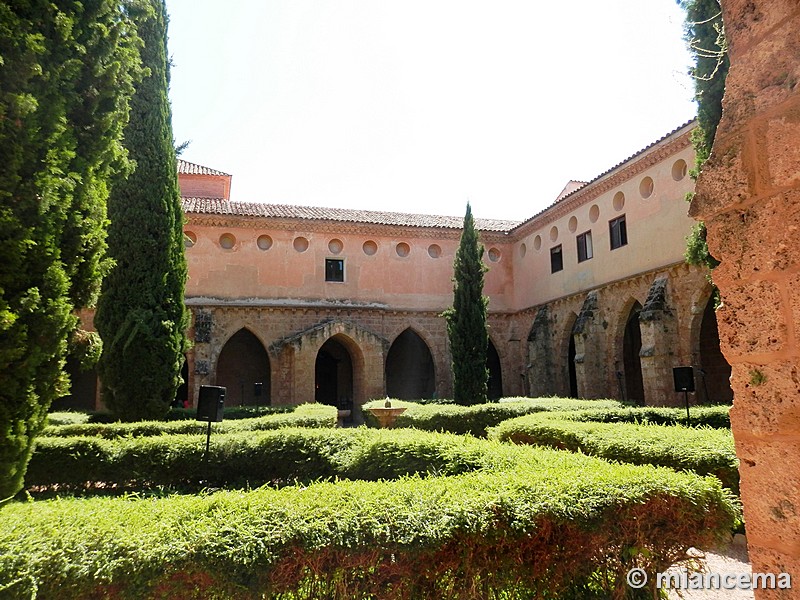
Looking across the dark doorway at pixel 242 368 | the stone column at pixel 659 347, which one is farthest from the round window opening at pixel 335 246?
the stone column at pixel 659 347

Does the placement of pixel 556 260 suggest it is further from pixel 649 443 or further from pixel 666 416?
pixel 649 443

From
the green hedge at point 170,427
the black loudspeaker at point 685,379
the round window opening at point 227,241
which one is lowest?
the green hedge at point 170,427

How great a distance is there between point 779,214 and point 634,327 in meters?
20.5

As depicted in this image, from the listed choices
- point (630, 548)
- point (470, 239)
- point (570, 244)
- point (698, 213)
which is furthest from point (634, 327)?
point (698, 213)

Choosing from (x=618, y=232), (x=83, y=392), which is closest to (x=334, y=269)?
(x=618, y=232)

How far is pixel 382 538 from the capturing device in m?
2.77

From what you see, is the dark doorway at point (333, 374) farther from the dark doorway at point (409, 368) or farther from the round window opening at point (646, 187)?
the round window opening at point (646, 187)

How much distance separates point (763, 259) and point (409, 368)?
21.0m

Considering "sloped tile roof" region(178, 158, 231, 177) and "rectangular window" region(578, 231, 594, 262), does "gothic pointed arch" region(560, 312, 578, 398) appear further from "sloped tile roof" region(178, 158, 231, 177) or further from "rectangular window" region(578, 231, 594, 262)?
"sloped tile roof" region(178, 158, 231, 177)

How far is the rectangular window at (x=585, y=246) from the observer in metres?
17.9

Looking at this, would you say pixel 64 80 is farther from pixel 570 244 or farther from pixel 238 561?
pixel 570 244

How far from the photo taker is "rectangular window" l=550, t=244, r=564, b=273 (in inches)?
763

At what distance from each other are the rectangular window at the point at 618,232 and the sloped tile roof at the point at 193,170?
55.4 ft

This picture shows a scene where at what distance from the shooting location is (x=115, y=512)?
3102 mm
